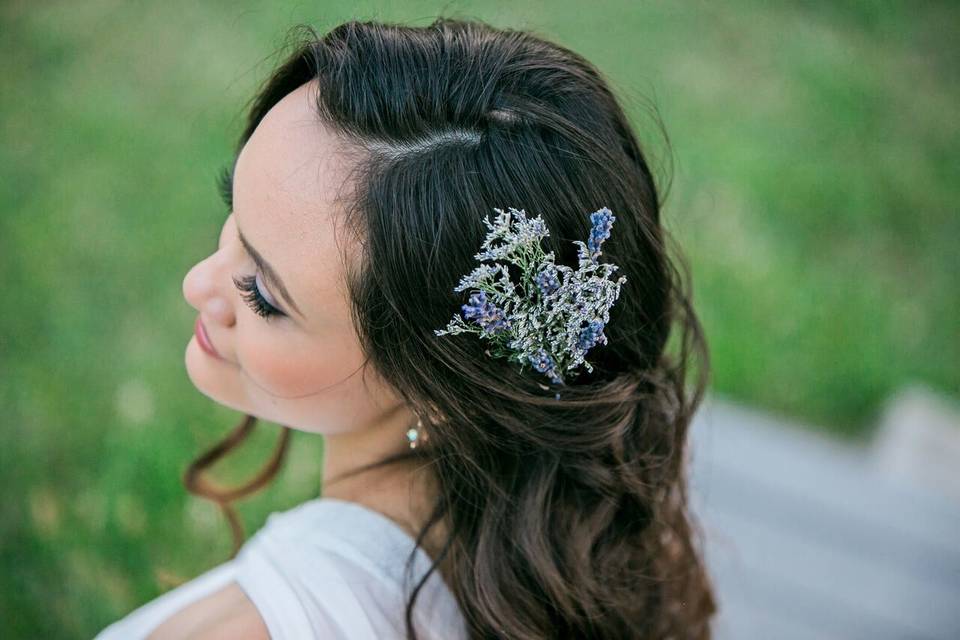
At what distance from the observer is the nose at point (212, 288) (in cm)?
179

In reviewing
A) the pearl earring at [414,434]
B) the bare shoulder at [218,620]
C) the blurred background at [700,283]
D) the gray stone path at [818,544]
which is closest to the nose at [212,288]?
the pearl earring at [414,434]

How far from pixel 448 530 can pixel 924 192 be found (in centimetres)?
459

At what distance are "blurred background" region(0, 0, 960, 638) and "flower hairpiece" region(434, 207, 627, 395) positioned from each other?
0.77m

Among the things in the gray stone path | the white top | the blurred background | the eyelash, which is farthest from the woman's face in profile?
the gray stone path

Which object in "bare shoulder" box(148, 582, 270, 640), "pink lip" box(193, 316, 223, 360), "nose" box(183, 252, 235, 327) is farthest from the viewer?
"pink lip" box(193, 316, 223, 360)

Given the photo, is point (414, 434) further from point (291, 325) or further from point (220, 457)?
point (220, 457)

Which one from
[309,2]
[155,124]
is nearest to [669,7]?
[309,2]

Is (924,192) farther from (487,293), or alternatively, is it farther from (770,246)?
(487,293)

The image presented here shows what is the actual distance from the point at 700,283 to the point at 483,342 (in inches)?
129

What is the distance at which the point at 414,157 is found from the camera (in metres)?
1.63

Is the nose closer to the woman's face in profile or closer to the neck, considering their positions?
the woman's face in profile

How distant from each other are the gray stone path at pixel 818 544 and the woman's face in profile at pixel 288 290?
1.75 meters

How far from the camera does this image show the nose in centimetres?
179

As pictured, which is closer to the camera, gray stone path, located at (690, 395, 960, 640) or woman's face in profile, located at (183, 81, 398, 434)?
woman's face in profile, located at (183, 81, 398, 434)
